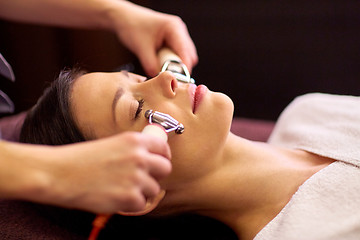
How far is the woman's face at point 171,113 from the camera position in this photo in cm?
82

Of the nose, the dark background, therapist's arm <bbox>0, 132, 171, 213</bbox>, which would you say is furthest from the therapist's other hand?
the dark background

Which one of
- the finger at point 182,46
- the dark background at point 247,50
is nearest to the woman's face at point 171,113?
the finger at point 182,46

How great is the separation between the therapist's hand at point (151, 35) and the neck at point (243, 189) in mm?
314

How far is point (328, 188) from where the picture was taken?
2.79 feet

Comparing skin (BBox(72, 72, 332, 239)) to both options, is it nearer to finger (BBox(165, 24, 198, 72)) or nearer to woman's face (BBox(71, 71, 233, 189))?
woman's face (BBox(71, 71, 233, 189))

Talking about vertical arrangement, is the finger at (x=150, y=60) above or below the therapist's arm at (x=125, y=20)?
below

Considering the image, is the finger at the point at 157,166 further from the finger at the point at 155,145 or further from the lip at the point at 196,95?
the lip at the point at 196,95

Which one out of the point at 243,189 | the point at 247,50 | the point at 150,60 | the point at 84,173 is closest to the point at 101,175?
the point at 84,173

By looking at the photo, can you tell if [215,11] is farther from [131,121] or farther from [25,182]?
[25,182]

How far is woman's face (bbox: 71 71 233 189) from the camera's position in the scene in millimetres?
820

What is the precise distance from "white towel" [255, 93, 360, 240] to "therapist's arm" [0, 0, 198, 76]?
0.43 metres

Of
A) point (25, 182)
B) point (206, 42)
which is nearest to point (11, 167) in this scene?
point (25, 182)

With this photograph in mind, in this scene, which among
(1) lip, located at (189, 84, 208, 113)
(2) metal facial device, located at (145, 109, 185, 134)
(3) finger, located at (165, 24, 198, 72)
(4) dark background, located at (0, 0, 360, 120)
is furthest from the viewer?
(4) dark background, located at (0, 0, 360, 120)

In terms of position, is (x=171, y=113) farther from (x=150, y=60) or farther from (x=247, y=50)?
(x=247, y=50)
